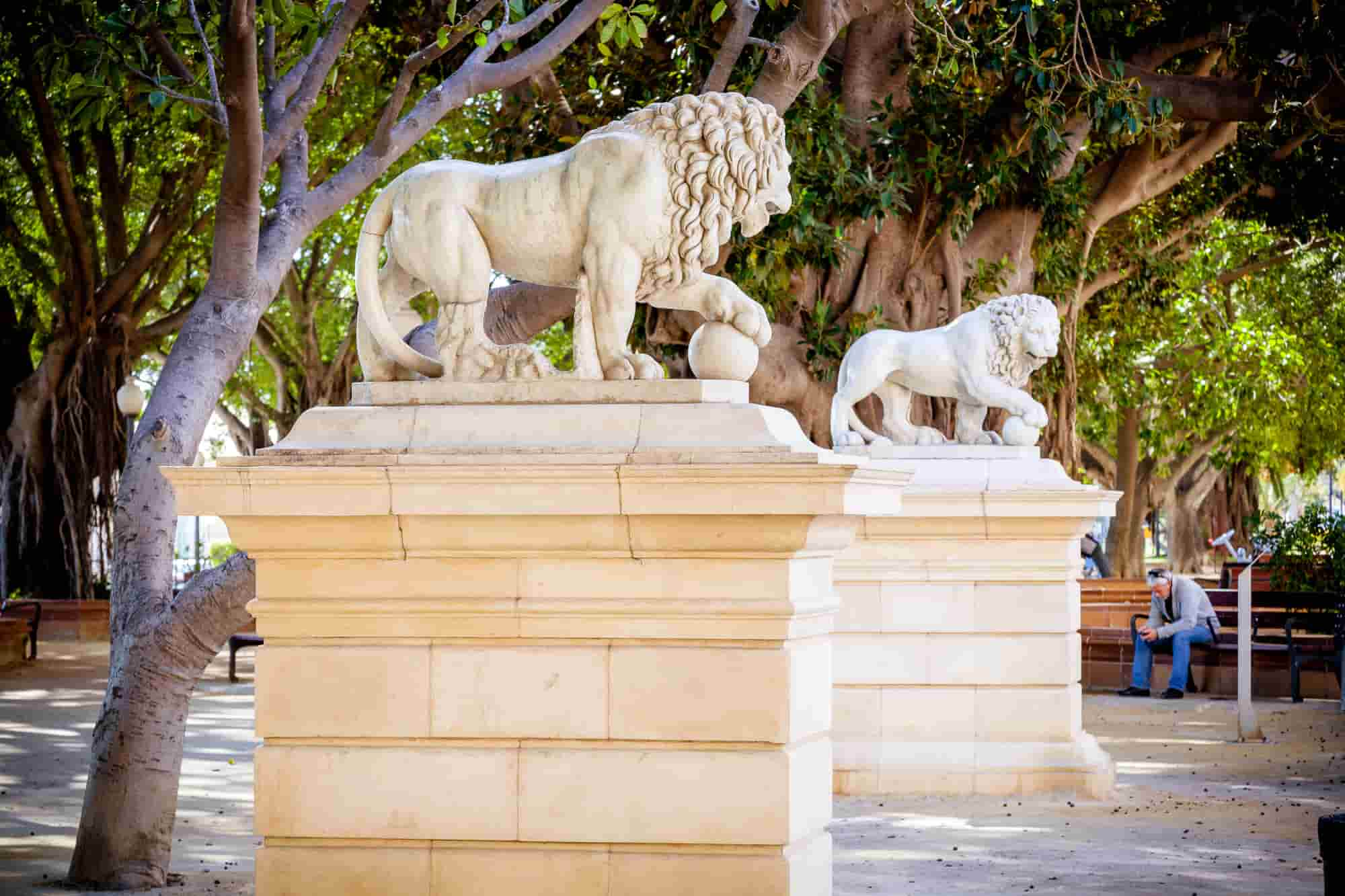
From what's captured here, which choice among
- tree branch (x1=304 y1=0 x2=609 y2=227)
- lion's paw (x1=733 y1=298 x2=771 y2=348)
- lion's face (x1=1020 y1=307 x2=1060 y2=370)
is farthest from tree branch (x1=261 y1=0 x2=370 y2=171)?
lion's face (x1=1020 y1=307 x2=1060 y2=370)

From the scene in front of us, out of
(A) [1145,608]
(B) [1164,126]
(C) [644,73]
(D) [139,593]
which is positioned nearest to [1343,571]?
(A) [1145,608]

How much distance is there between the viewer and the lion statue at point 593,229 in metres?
4.41

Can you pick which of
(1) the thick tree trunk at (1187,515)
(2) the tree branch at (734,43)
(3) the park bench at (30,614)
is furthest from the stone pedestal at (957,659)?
(1) the thick tree trunk at (1187,515)

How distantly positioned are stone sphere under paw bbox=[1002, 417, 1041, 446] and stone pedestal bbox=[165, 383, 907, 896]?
494 centimetres

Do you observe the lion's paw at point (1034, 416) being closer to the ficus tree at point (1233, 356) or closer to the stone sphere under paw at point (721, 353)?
the stone sphere under paw at point (721, 353)

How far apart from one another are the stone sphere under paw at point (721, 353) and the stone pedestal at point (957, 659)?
4585mm

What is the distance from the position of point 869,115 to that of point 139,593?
23.2 ft

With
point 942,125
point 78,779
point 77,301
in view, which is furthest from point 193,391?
point 77,301

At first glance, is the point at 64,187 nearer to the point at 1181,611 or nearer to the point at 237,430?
the point at 237,430

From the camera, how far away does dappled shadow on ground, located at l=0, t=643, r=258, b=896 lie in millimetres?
7500

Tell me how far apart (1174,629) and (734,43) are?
794 centimetres

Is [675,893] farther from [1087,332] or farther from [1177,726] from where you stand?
[1087,332]

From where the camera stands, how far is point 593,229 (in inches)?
174

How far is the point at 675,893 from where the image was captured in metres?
4.05
